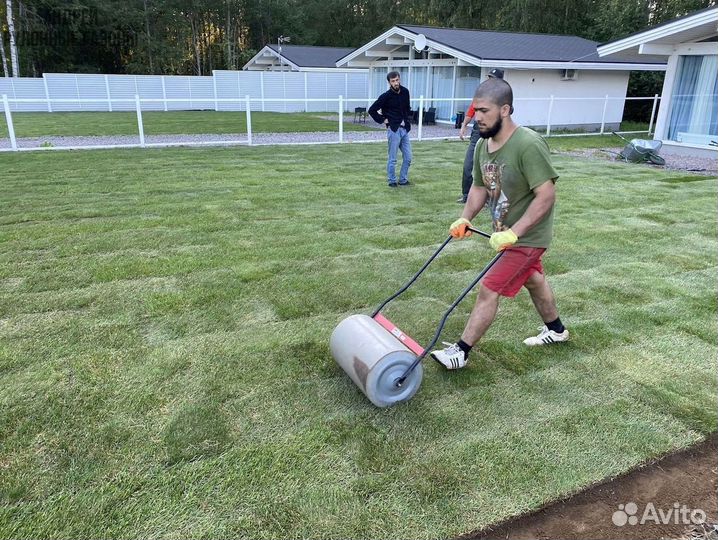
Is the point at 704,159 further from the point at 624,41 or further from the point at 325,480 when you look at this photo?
the point at 325,480

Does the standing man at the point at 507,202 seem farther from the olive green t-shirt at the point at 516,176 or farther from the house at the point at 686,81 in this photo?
the house at the point at 686,81

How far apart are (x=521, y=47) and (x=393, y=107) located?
1238 centimetres

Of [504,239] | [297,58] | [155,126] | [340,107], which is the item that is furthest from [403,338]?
[297,58]

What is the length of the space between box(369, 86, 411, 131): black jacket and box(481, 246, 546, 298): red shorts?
5265 millimetres

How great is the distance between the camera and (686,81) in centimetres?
1263

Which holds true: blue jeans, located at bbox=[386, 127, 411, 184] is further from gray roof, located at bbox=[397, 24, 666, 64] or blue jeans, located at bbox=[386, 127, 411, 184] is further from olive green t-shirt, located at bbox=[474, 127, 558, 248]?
gray roof, located at bbox=[397, 24, 666, 64]

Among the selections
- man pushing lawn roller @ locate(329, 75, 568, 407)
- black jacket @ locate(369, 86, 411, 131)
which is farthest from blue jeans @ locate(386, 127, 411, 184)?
man pushing lawn roller @ locate(329, 75, 568, 407)

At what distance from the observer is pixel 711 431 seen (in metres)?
2.71

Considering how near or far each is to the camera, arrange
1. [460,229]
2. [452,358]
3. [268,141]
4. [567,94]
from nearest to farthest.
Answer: [460,229], [452,358], [268,141], [567,94]

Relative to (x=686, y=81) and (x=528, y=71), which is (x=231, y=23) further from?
(x=686, y=81)

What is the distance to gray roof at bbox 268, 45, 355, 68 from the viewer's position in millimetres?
27450

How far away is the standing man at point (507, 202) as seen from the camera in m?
2.74

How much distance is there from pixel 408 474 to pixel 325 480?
0.35m

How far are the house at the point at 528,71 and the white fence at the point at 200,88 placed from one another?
6521 millimetres
